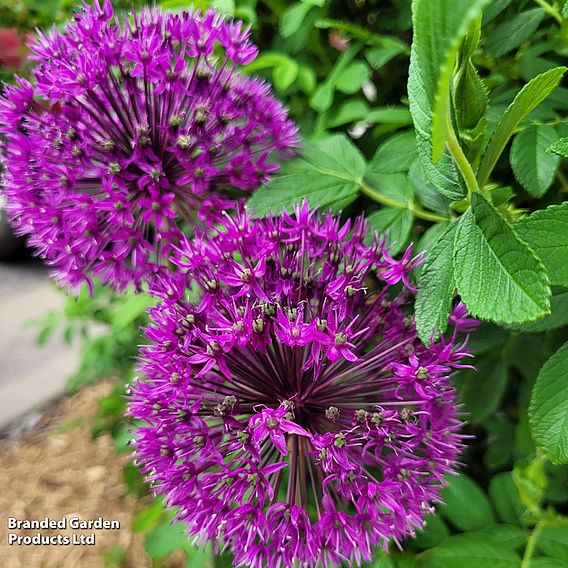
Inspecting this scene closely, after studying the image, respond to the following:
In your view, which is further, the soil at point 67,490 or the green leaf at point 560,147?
the soil at point 67,490

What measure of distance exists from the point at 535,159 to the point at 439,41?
40cm

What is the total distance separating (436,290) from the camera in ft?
1.74

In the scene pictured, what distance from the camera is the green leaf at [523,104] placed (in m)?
0.45

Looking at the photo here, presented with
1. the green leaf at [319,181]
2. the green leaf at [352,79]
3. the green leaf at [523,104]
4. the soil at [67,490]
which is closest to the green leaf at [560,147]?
the green leaf at [523,104]

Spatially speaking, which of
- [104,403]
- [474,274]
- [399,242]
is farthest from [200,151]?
[104,403]

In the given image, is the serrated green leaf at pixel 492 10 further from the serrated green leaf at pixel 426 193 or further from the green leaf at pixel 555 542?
the green leaf at pixel 555 542

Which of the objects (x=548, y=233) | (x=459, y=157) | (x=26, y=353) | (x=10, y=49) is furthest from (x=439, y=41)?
(x=26, y=353)

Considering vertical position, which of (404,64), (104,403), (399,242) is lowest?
Answer: (399,242)

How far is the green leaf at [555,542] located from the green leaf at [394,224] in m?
0.41

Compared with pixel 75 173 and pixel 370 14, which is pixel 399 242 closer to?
pixel 75 173

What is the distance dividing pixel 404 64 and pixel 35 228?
2.09 ft

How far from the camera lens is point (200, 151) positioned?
736 mm

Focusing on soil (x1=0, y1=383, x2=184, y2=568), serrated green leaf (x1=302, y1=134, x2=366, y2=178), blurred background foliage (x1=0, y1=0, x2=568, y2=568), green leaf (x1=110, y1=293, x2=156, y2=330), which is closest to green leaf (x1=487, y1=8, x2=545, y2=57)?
blurred background foliage (x1=0, y1=0, x2=568, y2=568)

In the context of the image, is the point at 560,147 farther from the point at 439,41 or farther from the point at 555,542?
the point at 555,542
